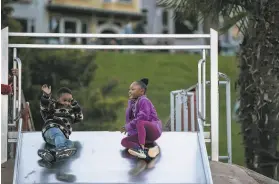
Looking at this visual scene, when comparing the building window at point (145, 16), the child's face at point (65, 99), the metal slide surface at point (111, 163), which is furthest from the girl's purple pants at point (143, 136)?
the building window at point (145, 16)

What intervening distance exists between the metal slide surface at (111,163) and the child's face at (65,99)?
0.36m

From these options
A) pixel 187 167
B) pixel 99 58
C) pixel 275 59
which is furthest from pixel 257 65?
pixel 99 58

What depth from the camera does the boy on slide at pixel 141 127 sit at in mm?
6109

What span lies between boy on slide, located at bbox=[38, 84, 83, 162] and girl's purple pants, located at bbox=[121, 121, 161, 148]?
1.83 ft

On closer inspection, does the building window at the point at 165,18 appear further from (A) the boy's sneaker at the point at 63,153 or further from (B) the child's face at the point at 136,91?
(A) the boy's sneaker at the point at 63,153

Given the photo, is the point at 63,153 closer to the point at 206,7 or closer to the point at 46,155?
the point at 46,155

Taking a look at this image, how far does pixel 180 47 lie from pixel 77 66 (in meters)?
7.93

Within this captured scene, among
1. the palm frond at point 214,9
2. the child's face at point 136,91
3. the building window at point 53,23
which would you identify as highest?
the building window at point 53,23

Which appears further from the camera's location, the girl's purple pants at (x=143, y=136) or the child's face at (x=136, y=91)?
the child's face at (x=136, y=91)

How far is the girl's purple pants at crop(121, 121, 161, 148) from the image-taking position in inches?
243

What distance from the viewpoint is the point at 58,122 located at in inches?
250

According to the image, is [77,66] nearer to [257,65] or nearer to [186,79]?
[257,65]

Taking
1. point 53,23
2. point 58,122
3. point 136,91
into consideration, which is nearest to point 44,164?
point 58,122

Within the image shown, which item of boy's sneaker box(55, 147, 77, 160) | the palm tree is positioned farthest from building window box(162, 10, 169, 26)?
Result: boy's sneaker box(55, 147, 77, 160)
